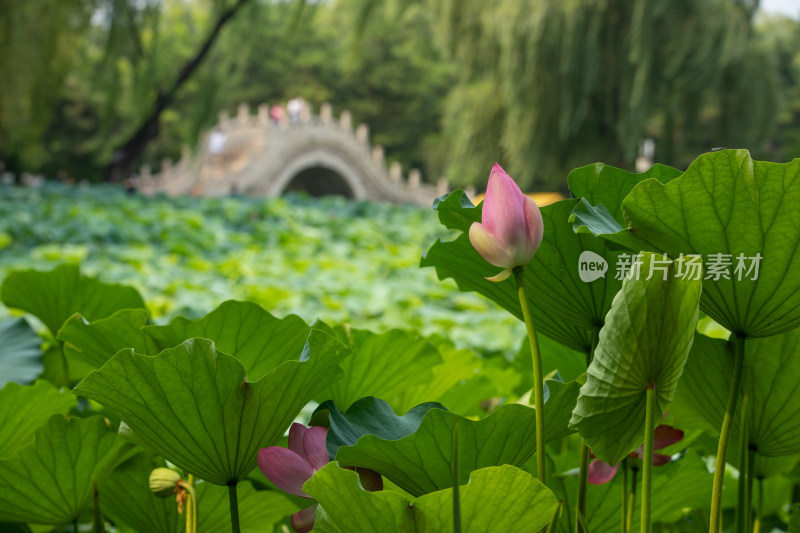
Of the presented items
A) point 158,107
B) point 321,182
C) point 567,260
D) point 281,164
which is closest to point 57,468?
point 567,260

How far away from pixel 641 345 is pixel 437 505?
83 millimetres

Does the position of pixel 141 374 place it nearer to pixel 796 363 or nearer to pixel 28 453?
pixel 28 453

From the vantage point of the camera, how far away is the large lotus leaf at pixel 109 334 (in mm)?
329

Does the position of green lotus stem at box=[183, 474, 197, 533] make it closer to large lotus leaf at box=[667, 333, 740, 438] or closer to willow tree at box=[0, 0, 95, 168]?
large lotus leaf at box=[667, 333, 740, 438]

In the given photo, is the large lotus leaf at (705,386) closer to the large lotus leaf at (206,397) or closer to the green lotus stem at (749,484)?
the green lotus stem at (749,484)

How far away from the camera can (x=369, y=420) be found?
312 millimetres

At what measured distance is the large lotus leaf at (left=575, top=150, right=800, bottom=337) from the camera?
254 millimetres

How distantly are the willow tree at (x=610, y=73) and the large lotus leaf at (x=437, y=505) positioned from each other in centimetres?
587

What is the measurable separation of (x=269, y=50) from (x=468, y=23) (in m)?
12.9

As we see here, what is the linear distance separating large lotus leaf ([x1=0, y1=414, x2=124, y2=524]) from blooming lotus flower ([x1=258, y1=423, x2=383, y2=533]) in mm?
113

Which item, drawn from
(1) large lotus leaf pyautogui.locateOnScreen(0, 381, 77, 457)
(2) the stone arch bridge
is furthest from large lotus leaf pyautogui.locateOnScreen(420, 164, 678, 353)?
(2) the stone arch bridge

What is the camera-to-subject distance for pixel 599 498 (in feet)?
1.20

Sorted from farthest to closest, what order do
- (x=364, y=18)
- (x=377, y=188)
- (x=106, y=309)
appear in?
(x=377, y=188), (x=364, y=18), (x=106, y=309)

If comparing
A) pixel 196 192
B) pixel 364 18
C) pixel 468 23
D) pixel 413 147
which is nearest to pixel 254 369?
pixel 364 18
